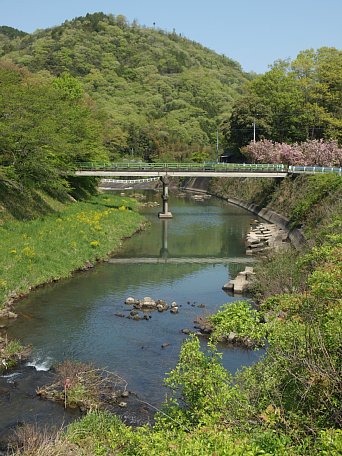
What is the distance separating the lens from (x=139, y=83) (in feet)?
519

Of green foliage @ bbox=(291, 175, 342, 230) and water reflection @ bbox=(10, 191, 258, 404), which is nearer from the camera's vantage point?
water reflection @ bbox=(10, 191, 258, 404)

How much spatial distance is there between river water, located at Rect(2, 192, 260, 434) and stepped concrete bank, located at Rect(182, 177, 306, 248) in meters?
4.54

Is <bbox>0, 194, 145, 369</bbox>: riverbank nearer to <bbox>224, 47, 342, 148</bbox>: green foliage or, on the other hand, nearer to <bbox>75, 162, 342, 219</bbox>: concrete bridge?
<bbox>75, 162, 342, 219</bbox>: concrete bridge

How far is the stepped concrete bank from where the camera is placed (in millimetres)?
41500

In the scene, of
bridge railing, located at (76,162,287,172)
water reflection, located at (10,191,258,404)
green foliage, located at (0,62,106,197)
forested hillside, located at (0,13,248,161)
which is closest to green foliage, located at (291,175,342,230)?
water reflection, located at (10,191,258,404)

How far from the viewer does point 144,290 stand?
3105 centimetres

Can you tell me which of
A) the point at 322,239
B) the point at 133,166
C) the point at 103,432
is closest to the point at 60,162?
the point at 133,166

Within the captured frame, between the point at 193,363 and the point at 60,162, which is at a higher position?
the point at 60,162

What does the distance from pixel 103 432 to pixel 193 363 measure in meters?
3.36

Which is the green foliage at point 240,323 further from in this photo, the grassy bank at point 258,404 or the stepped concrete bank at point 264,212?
the stepped concrete bank at point 264,212

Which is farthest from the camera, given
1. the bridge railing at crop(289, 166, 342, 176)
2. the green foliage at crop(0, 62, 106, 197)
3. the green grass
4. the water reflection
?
the bridge railing at crop(289, 166, 342, 176)

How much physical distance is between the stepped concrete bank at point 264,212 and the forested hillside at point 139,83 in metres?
8.00

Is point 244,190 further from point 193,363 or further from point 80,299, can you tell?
point 193,363

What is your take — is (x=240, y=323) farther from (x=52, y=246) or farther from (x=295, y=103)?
(x=295, y=103)
